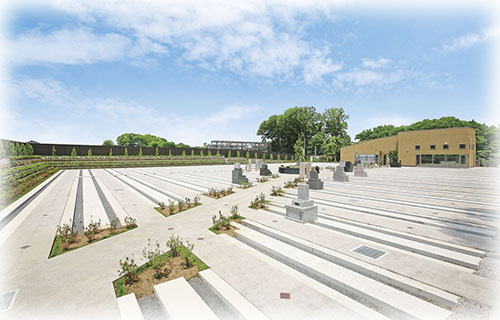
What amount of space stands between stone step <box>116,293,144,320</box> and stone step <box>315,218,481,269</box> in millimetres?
5667

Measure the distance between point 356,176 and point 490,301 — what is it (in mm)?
20844

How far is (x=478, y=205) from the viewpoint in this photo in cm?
996

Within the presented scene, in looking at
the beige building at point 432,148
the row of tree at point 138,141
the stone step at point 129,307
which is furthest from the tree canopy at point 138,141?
the stone step at point 129,307

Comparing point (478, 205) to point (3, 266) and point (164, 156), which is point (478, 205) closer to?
point (3, 266)

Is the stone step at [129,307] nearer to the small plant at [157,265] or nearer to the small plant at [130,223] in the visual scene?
the small plant at [157,265]

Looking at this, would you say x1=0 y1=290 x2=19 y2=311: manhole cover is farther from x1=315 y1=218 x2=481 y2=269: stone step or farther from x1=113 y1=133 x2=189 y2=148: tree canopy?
x1=113 y1=133 x2=189 y2=148: tree canopy

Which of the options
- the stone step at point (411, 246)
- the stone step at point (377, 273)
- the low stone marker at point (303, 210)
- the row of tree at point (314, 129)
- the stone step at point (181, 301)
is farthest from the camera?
the row of tree at point (314, 129)

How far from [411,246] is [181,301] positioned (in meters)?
5.56

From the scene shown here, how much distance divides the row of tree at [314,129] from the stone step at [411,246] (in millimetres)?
59446

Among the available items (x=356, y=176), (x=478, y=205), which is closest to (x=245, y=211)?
(x=478, y=205)

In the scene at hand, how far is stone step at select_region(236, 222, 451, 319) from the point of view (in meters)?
3.33

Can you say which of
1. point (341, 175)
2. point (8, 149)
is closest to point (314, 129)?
point (341, 175)

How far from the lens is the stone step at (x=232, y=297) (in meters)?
3.29

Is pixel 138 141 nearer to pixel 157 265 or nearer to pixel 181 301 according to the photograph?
pixel 157 265
